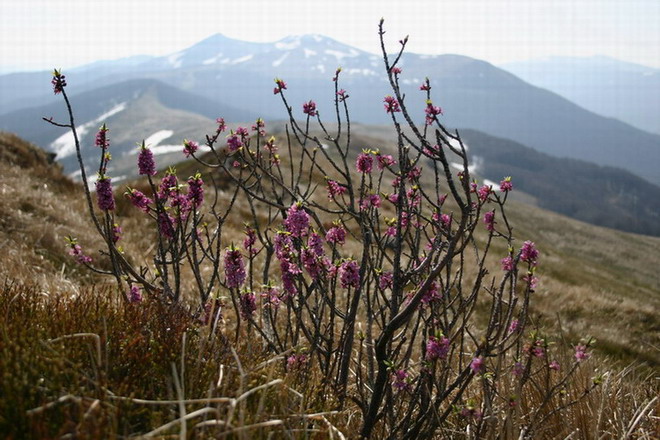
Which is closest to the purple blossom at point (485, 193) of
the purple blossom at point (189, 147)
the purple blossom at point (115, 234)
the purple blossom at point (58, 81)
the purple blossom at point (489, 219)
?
the purple blossom at point (489, 219)

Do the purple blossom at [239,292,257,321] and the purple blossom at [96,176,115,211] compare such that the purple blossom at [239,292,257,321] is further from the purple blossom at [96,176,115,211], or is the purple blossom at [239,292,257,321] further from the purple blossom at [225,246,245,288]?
the purple blossom at [96,176,115,211]

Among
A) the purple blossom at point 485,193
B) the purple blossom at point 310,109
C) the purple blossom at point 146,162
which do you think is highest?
the purple blossom at point 310,109

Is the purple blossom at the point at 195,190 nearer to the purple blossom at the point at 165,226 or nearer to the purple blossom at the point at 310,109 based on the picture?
the purple blossom at the point at 165,226

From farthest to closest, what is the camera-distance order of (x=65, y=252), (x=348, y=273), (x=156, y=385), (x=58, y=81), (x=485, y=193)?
(x=65, y=252) < (x=485, y=193) < (x=58, y=81) < (x=348, y=273) < (x=156, y=385)

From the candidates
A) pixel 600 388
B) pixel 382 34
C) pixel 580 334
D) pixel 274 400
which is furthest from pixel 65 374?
pixel 580 334

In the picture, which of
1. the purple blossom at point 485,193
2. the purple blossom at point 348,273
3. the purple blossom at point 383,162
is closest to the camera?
the purple blossom at point 348,273

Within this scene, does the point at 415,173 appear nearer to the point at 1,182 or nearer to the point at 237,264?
the point at 237,264

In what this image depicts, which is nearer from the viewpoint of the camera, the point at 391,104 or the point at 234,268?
the point at 234,268

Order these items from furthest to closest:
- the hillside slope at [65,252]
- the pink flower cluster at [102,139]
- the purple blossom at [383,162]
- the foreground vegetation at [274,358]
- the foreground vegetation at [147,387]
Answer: the hillside slope at [65,252] → the purple blossom at [383,162] → the pink flower cluster at [102,139] → the foreground vegetation at [274,358] → the foreground vegetation at [147,387]

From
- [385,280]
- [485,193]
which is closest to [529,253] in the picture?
[485,193]

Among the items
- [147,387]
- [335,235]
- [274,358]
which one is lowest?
[147,387]

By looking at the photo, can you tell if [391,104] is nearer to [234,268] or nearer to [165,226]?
[234,268]

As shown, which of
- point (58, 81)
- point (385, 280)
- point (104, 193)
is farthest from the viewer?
point (385, 280)

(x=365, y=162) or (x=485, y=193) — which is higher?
(x=365, y=162)
